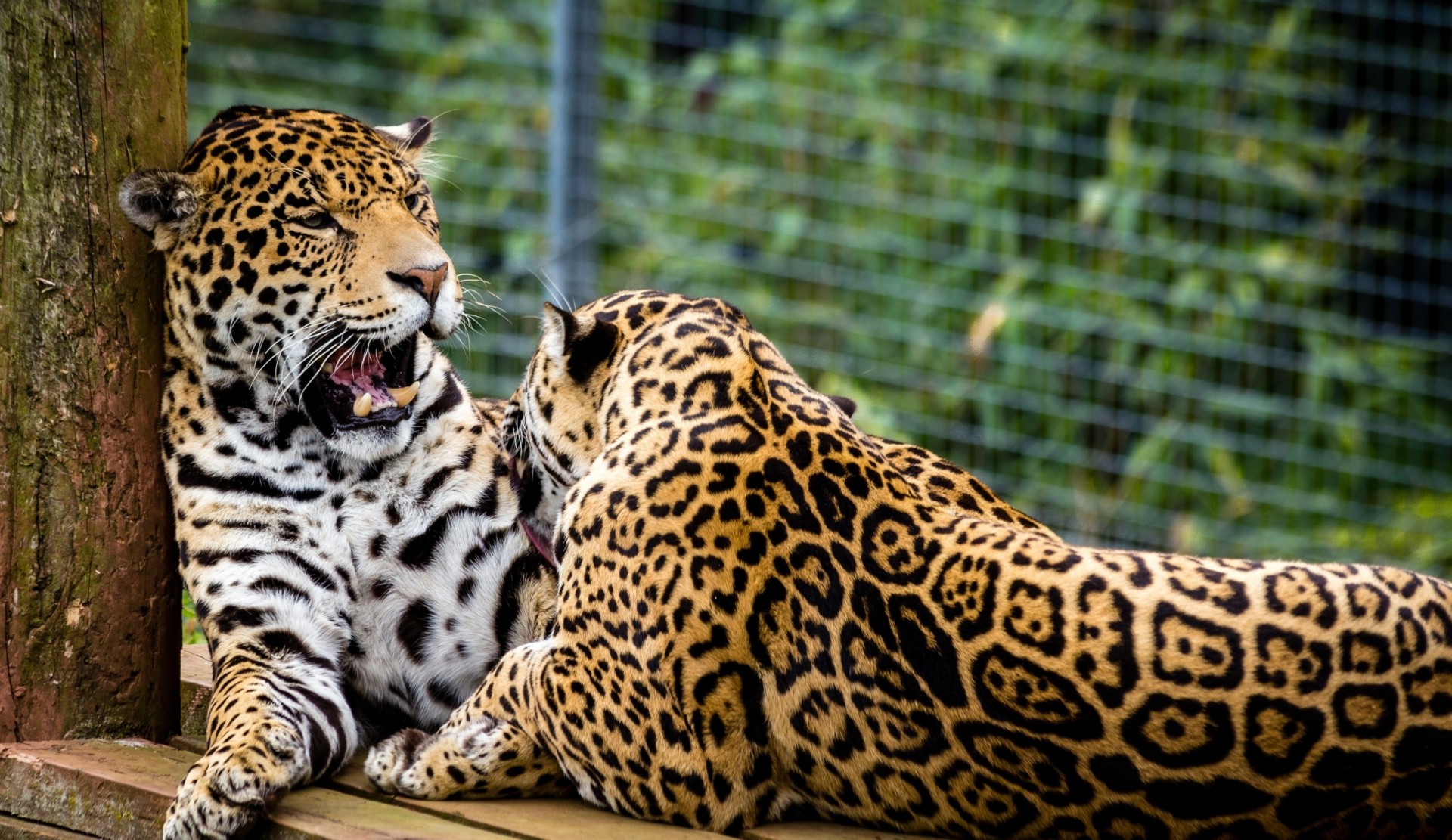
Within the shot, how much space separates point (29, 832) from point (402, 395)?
1708 millimetres

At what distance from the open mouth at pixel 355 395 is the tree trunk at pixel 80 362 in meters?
0.50

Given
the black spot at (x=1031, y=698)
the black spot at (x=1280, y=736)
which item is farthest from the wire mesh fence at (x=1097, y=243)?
the black spot at (x=1280, y=736)

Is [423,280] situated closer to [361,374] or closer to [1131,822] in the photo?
[361,374]

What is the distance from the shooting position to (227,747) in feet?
15.2

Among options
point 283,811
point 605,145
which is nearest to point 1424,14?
point 605,145

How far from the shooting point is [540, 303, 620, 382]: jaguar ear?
210 inches

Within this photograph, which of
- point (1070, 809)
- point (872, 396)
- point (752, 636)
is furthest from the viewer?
point (872, 396)

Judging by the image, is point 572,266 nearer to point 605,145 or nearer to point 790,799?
point 605,145

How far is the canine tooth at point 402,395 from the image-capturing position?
5.50 m

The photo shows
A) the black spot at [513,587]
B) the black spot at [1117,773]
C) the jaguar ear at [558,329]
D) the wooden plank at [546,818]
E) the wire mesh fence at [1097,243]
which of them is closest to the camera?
the black spot at [1117,773]

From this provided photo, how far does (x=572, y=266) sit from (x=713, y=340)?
5.54 m

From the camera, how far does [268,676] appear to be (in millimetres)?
5055

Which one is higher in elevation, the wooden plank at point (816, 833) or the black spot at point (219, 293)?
the black spot at point (219, 293)

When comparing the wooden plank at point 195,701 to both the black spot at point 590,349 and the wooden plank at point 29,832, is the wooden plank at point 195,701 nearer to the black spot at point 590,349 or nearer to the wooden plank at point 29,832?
the wooden plank at point 29,832
